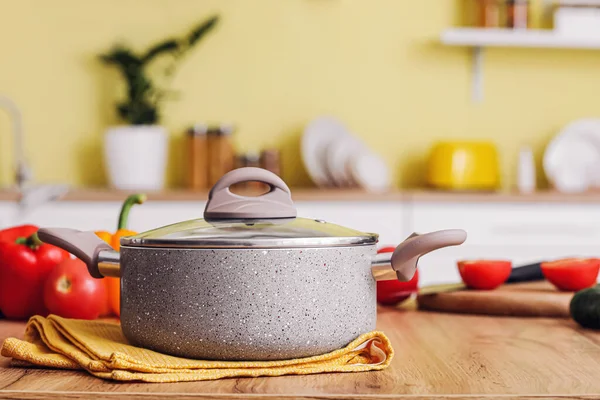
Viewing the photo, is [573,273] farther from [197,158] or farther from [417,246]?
[197,158]

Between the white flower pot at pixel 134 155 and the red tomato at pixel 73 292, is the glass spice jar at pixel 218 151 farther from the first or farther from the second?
the red tomato at pixel 73 292

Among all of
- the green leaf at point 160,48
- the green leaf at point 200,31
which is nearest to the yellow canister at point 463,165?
the green leaf at point 200,31

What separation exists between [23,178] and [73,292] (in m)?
2.22

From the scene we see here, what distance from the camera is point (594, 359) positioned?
0.79 meters

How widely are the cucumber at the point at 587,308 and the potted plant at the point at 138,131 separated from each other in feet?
7.78

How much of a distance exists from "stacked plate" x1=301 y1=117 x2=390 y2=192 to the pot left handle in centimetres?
233

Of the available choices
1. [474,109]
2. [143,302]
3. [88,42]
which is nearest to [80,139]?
[88,42]

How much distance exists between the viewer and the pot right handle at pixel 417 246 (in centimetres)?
72

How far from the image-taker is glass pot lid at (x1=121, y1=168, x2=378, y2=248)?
70 cm

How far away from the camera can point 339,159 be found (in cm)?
315

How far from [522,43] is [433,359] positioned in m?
2.64

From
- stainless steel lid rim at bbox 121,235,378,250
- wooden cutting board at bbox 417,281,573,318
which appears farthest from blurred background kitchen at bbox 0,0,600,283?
stainless steel lid rim at bbox 121,235,378,250

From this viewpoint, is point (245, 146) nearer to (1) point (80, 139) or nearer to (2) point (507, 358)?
(1) point (80, 139)

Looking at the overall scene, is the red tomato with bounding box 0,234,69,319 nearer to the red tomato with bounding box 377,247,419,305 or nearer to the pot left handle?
the pot left handle
